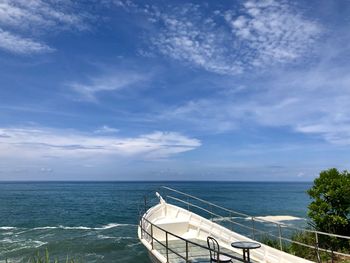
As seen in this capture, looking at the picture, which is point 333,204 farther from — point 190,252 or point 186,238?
point 186,238

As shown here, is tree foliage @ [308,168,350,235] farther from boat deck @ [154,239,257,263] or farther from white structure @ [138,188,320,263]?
boat deck @ [154,239,257,263]

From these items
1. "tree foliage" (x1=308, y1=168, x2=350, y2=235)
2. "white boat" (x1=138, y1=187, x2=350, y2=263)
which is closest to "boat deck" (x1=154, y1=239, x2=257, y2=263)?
"white boat" (x1=138, y1=187, x2=350, y2=263)

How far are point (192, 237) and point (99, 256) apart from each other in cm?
748

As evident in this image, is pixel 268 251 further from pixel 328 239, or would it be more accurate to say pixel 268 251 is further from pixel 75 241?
pixel 75 241

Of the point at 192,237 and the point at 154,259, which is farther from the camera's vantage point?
the point at 192,237

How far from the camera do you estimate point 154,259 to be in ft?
31.1

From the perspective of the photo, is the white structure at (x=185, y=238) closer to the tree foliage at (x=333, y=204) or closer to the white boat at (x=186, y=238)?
the white boat at (x=186, y=238)

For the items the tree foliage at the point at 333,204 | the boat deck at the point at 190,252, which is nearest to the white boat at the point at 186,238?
the boat deck at the point at 190,252

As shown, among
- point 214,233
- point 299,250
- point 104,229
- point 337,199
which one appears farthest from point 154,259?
point 104,229

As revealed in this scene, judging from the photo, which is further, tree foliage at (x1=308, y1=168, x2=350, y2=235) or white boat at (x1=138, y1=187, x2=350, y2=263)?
tree foliage at (x1=308, y1=168, x2=350, y2=235)

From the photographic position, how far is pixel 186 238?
12.5 metres

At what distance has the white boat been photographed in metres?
8.99

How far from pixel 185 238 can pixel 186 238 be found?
0.14 metres

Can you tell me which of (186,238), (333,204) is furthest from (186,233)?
(333,204)
